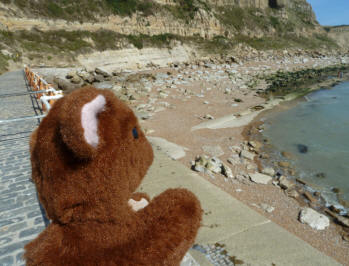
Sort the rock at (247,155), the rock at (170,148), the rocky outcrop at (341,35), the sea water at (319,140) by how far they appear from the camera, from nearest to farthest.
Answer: the sea water at (319,140)
the rock at (170,148)
the rock at (247,155)
the rocky outcrop at (341,35)

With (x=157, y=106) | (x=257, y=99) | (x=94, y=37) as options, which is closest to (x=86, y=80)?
(x=157, y=106)

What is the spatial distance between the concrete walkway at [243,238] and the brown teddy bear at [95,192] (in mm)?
1772

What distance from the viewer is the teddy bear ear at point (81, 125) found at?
1.19m

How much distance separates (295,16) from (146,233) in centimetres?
8594

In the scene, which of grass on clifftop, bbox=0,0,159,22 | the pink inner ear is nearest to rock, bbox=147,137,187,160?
the pink inner ear

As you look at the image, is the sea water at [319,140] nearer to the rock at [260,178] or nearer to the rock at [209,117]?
the rock at [260,178]

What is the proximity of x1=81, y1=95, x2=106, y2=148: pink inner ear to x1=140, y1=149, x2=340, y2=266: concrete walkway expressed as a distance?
2417mm

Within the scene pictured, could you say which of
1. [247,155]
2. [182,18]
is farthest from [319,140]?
[182,18]

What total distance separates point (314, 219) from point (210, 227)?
2477 millimetres

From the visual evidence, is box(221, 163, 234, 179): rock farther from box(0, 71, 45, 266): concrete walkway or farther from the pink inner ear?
the pink inner ear

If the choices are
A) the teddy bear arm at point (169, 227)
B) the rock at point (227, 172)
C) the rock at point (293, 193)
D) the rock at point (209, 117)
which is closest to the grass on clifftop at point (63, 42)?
the rock at point (209, 117)

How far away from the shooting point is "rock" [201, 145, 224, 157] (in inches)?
302

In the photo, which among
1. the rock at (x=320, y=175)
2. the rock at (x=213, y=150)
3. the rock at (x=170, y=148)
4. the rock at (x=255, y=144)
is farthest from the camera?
the rock at (x=255, y=144)

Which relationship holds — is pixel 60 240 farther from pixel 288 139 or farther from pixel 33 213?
pixel 288 139
